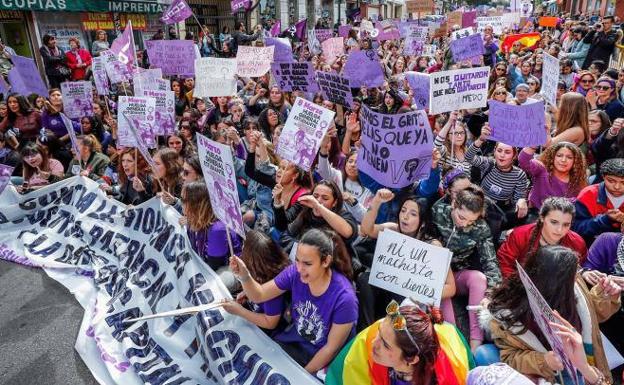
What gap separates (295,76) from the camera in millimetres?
6949

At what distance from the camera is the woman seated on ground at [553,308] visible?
2.37 meters

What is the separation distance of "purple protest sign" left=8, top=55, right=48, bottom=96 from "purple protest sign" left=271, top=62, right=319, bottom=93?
13.7 feet

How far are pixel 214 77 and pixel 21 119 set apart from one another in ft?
11.4

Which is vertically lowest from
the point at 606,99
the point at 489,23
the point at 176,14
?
the point at 606,99

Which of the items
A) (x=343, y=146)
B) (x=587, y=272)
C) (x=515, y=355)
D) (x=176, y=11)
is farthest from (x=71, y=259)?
(x=176, y=11)

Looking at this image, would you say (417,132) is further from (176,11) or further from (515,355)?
(176,11)

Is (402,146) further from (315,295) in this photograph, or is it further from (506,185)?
(315,295)

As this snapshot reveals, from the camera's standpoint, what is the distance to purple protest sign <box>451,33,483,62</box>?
8.65m

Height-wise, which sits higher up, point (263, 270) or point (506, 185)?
point (506, 185)

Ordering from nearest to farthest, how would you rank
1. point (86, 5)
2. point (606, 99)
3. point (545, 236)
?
1. point (545, 236)
2. point (606, 99)
3. point (86, 5)

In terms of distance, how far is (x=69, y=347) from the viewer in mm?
3760

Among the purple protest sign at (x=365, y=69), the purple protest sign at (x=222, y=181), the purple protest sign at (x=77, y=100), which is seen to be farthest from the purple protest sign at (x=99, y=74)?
the purple protest sign at (x=222, y=181)

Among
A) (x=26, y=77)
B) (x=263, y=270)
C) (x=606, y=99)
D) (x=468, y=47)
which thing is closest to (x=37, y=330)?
(x=263, y=270)

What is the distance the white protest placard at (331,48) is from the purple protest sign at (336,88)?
4350 mm
